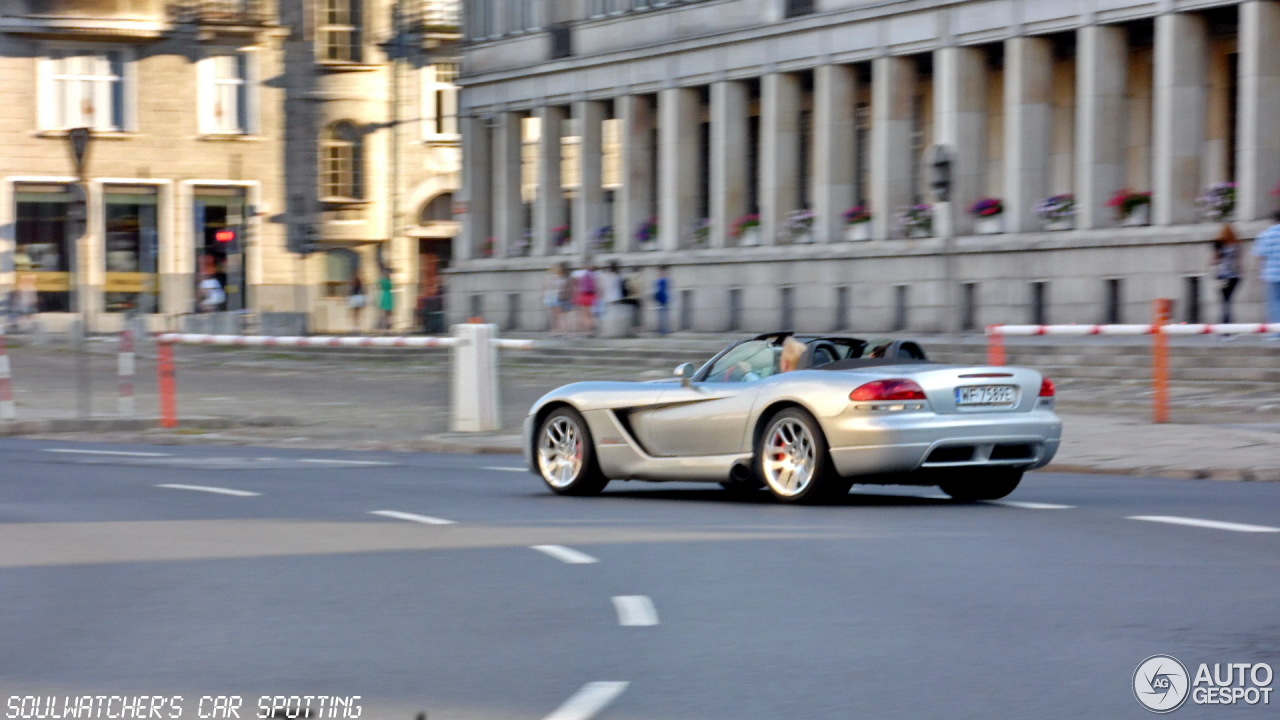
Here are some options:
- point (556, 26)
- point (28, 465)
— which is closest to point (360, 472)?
point (28, 465)

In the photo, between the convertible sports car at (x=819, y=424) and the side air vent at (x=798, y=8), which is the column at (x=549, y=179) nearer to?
the side air vent at (x=798, y=8)

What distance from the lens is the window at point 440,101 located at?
60.8 metres

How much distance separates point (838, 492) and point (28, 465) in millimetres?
8494

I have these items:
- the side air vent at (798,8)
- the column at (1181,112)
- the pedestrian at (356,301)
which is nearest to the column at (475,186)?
the pedestrian at (356,301)

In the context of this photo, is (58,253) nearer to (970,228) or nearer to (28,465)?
(970,228)

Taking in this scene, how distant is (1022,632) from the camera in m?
7.82

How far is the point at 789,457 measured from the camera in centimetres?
1323

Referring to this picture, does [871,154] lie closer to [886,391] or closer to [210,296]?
[210,296]

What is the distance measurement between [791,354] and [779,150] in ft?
102

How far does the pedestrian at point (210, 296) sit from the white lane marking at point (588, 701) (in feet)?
154

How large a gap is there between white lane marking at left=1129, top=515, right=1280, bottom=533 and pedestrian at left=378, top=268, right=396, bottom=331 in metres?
A: 42.0

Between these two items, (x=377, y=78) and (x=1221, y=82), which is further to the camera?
(x=377, y=78)

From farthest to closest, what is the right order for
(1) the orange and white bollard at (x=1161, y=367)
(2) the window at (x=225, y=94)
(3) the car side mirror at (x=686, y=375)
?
(2) the window at (x=225, y=94) < (1) the orange and white bollard at (x=1161, y=367) < (3) the car side mirror at (x=686, y=375)

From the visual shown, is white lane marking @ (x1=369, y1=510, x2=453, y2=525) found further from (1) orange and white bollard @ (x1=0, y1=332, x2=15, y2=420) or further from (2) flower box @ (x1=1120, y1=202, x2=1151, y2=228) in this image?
(2) flower box @ (x1=1120, y1=202, x2=1151, y2=228)
